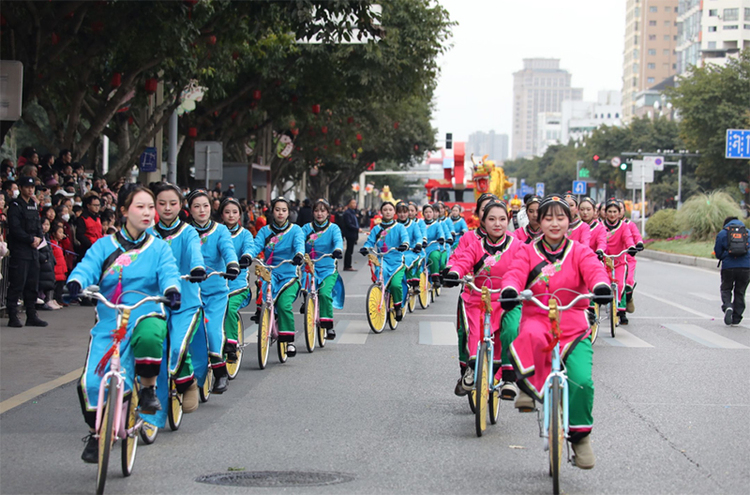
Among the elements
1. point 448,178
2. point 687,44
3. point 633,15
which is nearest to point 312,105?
point 448,178

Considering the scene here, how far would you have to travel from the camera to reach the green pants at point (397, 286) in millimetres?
13868

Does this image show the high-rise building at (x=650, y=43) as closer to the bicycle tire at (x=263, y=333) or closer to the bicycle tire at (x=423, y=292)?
the bicycle tire at (x=423, y=292)

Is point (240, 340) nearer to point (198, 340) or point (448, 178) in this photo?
point (198, 340)

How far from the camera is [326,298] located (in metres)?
11.4

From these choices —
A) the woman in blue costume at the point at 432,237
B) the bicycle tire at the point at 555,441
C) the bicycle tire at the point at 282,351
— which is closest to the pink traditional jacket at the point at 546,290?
the bicycle tire at the point at 555,441

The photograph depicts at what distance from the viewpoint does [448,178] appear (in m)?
44.6

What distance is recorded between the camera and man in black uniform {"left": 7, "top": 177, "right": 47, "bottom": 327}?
1280 cm

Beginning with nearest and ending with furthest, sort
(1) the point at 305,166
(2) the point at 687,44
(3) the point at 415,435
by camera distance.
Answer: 1. (3) the point at 415,435
2. (1) the point at 305,166
3. (2) the point at 687,44

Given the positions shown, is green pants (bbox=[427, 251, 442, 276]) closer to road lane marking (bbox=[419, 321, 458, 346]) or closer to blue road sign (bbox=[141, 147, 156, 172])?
road lane marking (bbox=[419, 321, 458, 346])

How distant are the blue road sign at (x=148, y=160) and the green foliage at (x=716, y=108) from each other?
3847 cm

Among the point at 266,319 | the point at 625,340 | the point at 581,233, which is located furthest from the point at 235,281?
the point at 625,340

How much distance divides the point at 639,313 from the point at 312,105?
1784 centimetres

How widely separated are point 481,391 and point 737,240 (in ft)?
29.3

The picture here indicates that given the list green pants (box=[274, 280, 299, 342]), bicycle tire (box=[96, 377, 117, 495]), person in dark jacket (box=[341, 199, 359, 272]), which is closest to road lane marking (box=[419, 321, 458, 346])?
green pants (box=[274, 280, 299, 342])
